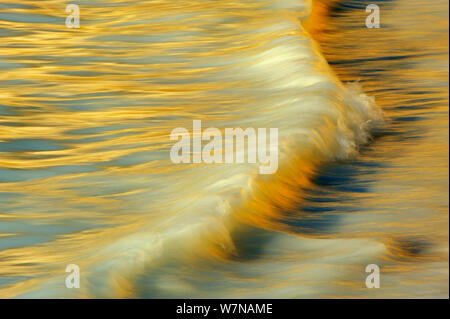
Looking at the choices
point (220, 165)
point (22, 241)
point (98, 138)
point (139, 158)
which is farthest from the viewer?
point (98, 138)

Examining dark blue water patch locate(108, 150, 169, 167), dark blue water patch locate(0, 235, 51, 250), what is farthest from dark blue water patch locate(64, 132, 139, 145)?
dark blue water patch locate(0, 235, 51, 250)

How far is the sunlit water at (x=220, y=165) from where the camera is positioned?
6.74 feet

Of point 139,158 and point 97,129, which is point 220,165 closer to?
point 139,158

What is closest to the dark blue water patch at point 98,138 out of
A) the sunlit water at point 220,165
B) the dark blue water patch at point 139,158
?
the sunlit water at point 220,165

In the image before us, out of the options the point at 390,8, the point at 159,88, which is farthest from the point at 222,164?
the point at 390,8

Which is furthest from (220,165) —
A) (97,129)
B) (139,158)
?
(97,129)

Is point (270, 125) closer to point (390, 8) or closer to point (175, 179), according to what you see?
Result: point (175, 179)

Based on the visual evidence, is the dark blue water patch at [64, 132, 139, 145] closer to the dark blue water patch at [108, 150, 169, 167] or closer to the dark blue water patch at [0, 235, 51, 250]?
the dark blue water patch at [108, 150, 169, 167]

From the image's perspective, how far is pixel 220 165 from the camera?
2.62m

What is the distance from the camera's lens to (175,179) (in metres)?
2.64

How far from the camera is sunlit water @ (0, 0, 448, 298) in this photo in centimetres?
205

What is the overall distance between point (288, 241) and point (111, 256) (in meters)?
0.39

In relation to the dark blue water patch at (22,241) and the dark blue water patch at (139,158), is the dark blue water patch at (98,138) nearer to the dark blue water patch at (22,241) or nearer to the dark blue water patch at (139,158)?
the dark blue water patch at (139,158)

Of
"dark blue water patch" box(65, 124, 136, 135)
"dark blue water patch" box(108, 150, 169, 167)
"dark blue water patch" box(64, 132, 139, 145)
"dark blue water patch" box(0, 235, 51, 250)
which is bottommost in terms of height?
"dark blue water patch" box(0, 235, 51, 250)
